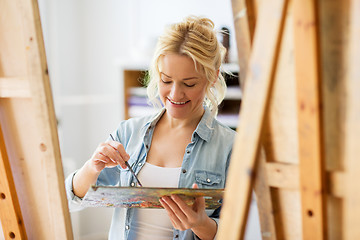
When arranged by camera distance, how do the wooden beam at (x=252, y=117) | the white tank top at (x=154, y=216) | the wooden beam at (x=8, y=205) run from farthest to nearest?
1. the white tank top at (x=154, y=216)
2. the wooden beam at (x=8, y=205)
3. the wooden beam at (x=252, y=117)

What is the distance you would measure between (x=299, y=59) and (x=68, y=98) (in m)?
2.56

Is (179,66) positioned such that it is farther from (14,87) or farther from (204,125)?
(14,87)

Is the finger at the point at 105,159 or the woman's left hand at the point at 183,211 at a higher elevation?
the finger at the point at 105,159

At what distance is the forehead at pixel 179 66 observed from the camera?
4.24 ft

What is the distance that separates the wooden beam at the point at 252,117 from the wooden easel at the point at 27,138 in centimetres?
59

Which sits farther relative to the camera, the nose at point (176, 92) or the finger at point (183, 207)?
the nose at point (176, 92)

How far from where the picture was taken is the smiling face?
1.30m

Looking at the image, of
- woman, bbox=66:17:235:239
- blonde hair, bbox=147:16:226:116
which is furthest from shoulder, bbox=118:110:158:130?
blonde hair, bbox=147:16:226:116

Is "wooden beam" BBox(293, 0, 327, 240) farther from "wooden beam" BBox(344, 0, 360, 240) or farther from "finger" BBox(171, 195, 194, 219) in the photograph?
"finger" BBox(171, 195, 194, 219)

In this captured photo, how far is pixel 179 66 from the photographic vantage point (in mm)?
1292

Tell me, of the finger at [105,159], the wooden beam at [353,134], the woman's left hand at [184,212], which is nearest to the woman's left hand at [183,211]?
the woman's left hand at [184,212]

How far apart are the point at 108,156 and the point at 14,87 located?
1.17 ft

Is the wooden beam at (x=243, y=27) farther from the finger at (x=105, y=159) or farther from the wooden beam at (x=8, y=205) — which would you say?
the wooden beam at (x=8, y=205)

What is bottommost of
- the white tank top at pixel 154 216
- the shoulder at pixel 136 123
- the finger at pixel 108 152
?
the white tank top at pixel 154 216
